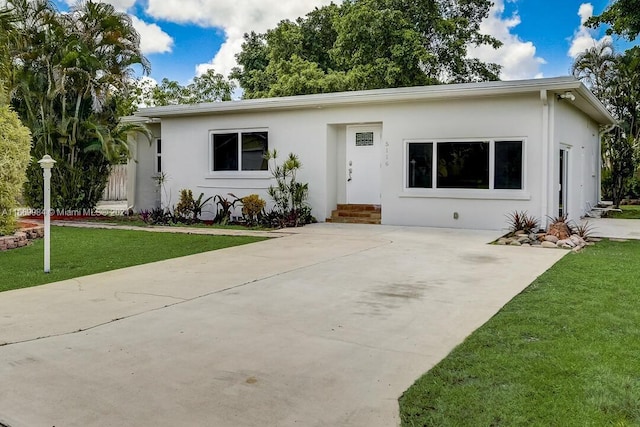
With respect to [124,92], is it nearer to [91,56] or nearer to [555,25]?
Result: [91,56]

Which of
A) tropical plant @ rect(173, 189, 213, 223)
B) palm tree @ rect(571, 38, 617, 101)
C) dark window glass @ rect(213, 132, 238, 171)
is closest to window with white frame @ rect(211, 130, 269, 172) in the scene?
dark window glass @ rect(213, 132, 238, 171)

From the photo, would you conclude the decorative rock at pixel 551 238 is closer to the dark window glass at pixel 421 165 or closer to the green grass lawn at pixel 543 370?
the dark window glass at pixel 421 165

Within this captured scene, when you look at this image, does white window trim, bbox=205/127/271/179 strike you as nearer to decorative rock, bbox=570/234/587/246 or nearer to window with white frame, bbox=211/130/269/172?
window with white frame, bbox=211/130/269/172

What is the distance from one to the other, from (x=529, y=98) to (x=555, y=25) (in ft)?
43.9

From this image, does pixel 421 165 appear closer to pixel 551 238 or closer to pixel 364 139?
pixel 364 139

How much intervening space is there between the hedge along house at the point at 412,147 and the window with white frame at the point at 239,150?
28mm

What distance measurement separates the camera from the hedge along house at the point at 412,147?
11.7 metres

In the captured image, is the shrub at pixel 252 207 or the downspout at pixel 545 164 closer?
the downspout at pixel 545 164

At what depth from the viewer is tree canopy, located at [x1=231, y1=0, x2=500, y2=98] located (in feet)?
75.7

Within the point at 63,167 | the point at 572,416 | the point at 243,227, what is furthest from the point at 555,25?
the point at 572,416

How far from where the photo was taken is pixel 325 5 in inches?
1116

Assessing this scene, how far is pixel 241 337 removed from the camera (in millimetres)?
4527

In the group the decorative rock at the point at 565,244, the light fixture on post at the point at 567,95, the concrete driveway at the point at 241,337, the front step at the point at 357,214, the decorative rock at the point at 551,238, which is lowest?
the concrete driveway at the point at 241,337

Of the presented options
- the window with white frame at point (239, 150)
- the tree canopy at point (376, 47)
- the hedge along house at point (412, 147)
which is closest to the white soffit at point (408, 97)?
the hedge along house at point (412, 147)
